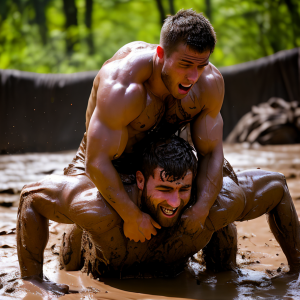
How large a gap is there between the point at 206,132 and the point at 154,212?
24.5 inches

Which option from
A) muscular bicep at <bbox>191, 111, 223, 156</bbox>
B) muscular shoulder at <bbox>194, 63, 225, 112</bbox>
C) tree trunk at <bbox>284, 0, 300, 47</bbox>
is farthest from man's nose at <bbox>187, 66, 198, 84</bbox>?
tree trunk at <bbox>284, 0, 300, 47</bbox>

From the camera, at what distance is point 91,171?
102 inches

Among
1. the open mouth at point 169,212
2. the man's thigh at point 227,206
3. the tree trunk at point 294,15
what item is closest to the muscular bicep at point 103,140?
the open mouth at point 169,212

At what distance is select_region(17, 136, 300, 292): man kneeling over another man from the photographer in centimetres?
265

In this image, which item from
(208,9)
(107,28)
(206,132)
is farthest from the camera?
(208,9)

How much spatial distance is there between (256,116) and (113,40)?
21.1ft

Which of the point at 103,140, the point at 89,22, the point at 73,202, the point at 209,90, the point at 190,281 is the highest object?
the point at 89,22

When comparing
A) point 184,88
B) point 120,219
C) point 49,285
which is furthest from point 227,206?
point 49,285

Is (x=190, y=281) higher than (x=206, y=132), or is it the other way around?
(x=206, y=132)

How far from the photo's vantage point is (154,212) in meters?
2.68

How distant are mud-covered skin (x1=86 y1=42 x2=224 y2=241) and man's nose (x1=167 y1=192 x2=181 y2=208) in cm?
17

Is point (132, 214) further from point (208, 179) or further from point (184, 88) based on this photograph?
point (184, 88)

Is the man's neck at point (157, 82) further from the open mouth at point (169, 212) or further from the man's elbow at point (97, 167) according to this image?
the open mouth at point (169, 212)

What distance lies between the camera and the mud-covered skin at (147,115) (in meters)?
2.59
